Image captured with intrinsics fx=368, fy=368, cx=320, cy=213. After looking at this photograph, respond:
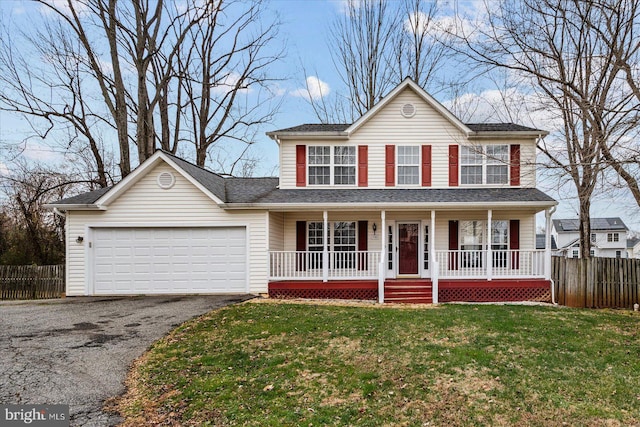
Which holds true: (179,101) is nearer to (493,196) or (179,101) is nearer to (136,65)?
(136,65)

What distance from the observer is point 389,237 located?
1309 cm

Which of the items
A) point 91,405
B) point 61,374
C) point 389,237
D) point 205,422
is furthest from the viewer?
point 389,237

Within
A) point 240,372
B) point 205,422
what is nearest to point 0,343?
point 240,372

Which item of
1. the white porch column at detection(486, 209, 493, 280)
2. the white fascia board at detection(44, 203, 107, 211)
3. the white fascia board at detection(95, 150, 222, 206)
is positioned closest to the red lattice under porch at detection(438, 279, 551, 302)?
the white porch column at detection(486, 209, 493, 280)

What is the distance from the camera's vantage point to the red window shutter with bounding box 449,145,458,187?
517 inches

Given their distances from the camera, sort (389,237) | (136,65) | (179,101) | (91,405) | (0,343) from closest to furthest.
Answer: (91,405), (0,343), (389,237), (136,65), (179,101)

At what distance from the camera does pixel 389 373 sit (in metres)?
5.58

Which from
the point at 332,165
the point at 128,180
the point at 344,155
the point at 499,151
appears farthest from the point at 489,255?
the point at 128,180

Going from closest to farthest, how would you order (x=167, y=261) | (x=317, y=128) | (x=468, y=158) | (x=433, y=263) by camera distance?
(x=433, y=263) → (x=167, y=261) → (x=468, y=158) → (x=317, y=128)

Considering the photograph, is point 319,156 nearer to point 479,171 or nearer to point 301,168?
point 301,168

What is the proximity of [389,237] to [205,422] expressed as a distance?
9.70 meters

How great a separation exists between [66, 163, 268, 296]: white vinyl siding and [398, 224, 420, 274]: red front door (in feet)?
15.7

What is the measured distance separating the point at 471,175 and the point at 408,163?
230cm

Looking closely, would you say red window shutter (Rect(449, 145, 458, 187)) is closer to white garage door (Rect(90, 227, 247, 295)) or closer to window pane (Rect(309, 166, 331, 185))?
window pane (Rect(309, 166, 331, 185))
